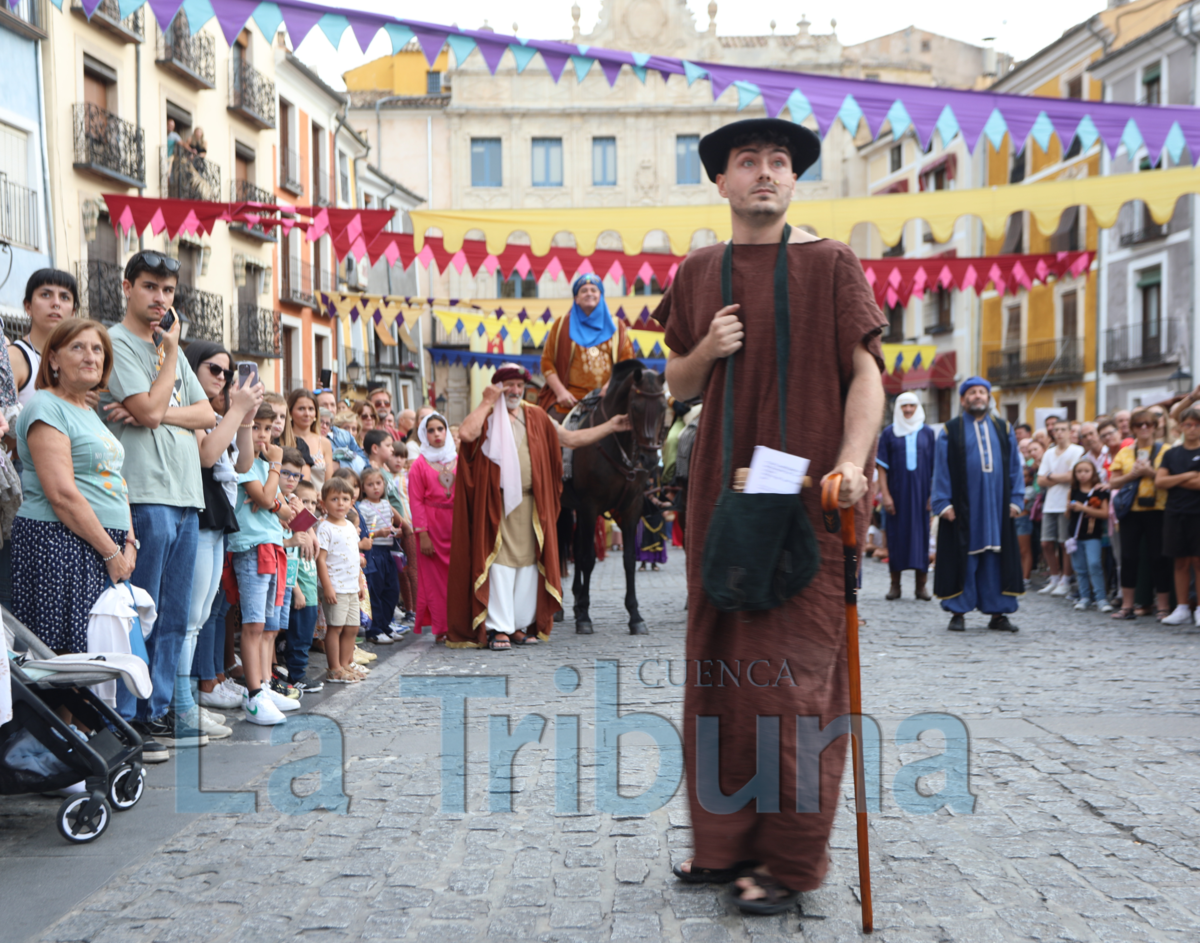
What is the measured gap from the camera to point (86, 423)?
4781 millimetres

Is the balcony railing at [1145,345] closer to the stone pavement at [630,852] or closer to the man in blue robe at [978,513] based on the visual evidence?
the man in blue robe at [978,513]

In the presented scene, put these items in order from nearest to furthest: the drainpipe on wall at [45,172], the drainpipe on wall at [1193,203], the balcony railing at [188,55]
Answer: the drainpipe on wall at [45,172] < the balcony railing at [188,55] < the drainpipe on wall at [1193,203]

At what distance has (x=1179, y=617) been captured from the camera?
10.2 meters

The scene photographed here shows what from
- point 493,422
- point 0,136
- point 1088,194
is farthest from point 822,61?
point 493,422

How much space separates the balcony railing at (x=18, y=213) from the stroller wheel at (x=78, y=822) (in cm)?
1822

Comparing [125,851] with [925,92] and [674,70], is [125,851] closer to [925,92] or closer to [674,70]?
[674,70]

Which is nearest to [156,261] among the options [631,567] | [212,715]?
[212,715]

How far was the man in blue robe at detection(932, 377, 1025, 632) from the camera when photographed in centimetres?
987

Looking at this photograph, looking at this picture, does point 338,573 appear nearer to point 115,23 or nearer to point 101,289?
point 101,289

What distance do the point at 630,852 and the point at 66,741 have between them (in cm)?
189

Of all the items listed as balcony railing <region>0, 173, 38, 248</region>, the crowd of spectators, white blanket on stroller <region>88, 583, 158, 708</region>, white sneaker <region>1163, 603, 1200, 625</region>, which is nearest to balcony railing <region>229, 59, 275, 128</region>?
balcony railing <region>0, 173, 38, 248</region>

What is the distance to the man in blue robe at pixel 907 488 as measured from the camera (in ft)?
40.7

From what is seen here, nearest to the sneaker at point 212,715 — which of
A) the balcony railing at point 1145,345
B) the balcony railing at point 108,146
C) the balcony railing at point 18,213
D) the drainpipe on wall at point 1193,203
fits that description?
the balcony railing at point 18,213

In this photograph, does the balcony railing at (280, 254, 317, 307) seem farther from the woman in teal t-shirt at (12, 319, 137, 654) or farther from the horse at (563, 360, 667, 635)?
the woman in teal t-shirt at (12, 319, 137, 654)
